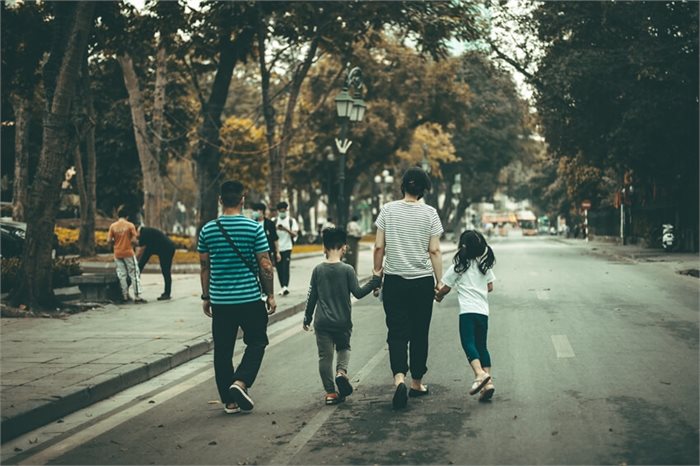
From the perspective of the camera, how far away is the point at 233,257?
7273 mm

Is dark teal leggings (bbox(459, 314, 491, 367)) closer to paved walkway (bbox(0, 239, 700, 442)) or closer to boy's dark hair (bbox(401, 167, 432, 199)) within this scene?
boy's dark hair (bbox(401, 167, 432, 199))

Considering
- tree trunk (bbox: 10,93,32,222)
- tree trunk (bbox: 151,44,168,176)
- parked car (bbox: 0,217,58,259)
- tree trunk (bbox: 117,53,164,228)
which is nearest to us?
parked car (bbox: 0,217,58,259)

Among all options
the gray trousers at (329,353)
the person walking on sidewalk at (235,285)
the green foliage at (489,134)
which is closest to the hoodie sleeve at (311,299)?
the gray trousers at (329,353)

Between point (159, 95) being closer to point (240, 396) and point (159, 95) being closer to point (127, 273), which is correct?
point (127, 273)

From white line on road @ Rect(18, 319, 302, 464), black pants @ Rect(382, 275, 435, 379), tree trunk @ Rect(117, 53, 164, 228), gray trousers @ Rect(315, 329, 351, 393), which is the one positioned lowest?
white line on road @ Rect(18, 319, 302, 464)

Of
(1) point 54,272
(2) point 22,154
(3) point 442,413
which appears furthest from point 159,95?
(3) point 442,413

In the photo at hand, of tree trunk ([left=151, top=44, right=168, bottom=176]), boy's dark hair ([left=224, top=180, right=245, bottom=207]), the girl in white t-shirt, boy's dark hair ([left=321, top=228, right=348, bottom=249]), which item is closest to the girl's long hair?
the girl in white t-shirt

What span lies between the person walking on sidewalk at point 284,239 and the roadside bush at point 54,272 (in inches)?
150

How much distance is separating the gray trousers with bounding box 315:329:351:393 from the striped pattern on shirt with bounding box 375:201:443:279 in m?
0.67

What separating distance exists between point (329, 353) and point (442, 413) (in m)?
1.13

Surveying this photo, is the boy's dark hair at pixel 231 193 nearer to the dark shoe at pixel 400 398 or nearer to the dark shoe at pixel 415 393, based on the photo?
the dark shoe at pixel 400 398

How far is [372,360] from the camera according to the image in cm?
986

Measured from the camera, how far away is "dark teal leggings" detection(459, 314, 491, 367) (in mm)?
7625

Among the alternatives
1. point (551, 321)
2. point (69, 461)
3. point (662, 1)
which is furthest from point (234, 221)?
point (662, 1)
